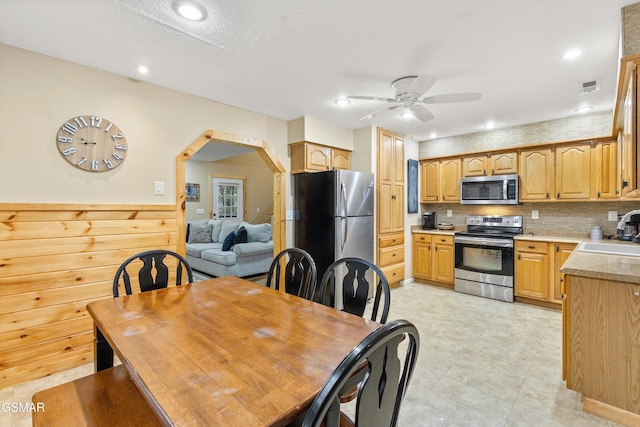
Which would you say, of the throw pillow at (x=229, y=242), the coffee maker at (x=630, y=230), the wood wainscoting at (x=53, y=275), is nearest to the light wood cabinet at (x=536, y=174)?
the coffee maker at (x=630, y=230)

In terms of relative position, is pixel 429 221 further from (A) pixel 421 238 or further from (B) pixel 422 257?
(B) pixel 422 257

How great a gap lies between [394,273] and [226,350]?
370cm

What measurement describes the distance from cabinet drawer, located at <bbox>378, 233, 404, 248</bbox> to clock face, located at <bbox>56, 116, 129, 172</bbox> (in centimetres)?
319

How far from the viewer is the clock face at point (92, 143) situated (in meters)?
2.34

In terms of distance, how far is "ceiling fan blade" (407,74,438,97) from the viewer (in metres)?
2.17

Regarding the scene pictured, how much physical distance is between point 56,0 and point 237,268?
3.71 m

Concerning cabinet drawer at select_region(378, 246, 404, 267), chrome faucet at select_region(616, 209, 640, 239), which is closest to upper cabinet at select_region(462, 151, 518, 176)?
chrome faucet at select_region(616, 209, 640, 239)

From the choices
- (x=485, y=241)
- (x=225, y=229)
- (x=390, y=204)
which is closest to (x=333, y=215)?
(x=390, y=204)

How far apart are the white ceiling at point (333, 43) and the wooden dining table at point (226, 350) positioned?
1667 mm

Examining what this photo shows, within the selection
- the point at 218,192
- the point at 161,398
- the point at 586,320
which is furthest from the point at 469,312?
the point at 218,192

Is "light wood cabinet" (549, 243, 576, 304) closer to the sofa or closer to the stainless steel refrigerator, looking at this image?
the stainless steel refrigerator

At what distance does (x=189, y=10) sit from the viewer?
5.64ft

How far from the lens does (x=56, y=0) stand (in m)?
1.65

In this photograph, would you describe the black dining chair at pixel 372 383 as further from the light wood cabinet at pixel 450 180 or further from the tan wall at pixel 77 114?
the light wood cabinet at pixel 450 180
